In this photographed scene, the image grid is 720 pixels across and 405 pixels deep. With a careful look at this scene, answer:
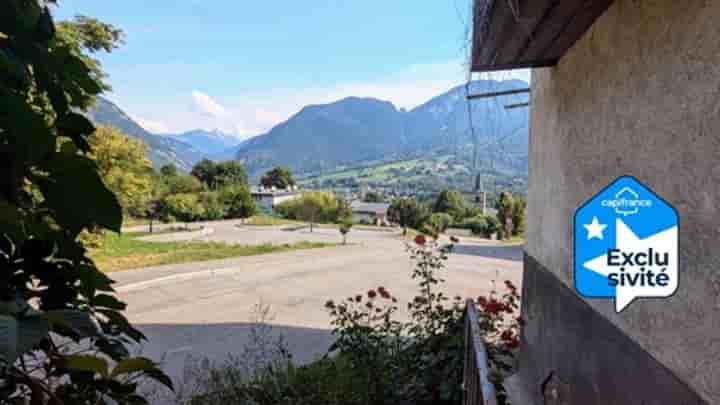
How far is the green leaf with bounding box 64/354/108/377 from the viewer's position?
1.57 feet

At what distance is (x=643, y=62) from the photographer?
1415 mm

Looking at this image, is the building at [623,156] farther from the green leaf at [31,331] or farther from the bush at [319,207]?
the bush at [319,207]

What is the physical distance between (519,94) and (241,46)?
16.9 m

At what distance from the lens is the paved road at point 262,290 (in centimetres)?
536

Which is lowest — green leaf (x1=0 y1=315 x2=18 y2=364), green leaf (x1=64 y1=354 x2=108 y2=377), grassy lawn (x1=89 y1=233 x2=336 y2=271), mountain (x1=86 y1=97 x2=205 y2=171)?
grassy lawn (x1=89 y1=233 x2=336 y2=271)

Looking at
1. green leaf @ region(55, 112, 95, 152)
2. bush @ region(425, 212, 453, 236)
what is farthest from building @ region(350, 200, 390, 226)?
green leaf @ region(55, 112, 95, 152)

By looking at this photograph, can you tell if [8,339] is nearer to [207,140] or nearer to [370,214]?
[370,214]

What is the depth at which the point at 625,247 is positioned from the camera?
82cm

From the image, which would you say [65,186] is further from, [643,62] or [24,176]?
[643,62]

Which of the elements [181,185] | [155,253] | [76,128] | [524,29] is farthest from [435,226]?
[181,185]

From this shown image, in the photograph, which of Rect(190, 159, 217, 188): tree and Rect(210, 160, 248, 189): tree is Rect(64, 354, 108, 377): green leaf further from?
Rect(190, 159, 217, 188): tree

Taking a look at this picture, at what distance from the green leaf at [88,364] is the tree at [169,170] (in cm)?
3960

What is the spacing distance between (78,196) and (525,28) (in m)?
1.80

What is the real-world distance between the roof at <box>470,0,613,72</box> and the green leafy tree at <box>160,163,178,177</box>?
3849cm
